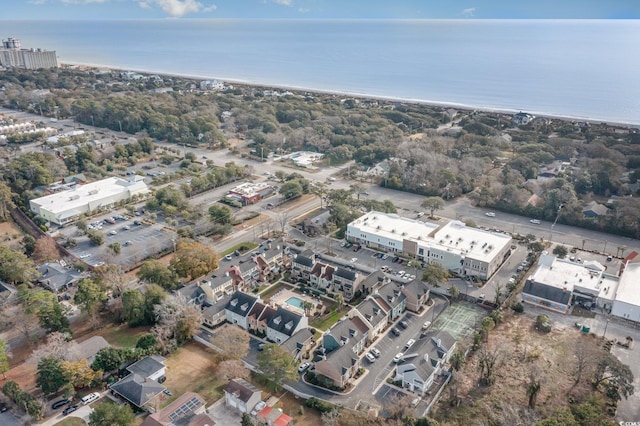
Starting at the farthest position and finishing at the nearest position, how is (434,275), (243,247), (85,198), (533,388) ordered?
(85,198), (243,247), (434,275), (533,388)

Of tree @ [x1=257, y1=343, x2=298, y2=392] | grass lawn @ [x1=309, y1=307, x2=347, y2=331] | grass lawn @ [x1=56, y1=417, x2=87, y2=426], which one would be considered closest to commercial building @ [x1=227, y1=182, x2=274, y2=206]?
grass lawn @ [x1=309, y1=307, x2=347, y2=331]

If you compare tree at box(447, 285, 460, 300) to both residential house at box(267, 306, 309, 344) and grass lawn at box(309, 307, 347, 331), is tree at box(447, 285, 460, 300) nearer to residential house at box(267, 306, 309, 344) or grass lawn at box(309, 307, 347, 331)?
grass lawn at box(309, 307, 347, 331)

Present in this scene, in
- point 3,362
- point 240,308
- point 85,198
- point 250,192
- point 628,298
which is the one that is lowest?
point 3,362

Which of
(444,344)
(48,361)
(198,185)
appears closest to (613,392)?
(444,344)

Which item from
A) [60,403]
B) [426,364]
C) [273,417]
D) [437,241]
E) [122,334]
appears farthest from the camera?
[437,241]

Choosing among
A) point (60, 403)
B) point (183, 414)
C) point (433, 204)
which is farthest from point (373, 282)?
point (60, 403)

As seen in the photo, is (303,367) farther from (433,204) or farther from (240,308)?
(433,204)

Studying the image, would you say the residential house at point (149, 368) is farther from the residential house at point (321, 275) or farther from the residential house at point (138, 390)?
the residential house at point (321, 275)
